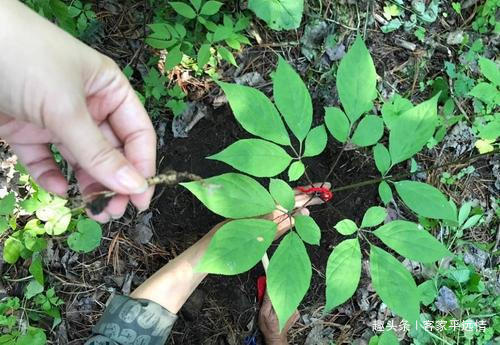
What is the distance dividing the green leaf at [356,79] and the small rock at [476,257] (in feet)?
4.17

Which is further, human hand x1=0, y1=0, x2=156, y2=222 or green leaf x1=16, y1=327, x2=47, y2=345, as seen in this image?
green leaf x1=16, y1=327, x2=47, y2=345

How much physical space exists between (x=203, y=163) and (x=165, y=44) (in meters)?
0.57

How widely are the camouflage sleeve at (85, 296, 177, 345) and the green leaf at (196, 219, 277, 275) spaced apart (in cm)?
64

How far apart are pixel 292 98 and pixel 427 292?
1331 millimetres

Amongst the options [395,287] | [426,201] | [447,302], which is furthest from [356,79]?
[447,302]

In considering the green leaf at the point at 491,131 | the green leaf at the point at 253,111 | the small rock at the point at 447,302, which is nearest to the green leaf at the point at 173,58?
the green leaf at the point at 253,111

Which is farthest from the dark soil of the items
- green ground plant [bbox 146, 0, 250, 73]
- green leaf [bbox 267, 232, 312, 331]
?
green leaf [bbox 267, 232, 312, 331]

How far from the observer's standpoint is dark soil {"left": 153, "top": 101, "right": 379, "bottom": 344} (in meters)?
2.18

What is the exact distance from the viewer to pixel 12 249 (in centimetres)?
205

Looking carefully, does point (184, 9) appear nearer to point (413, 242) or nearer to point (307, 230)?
point (307, 230)

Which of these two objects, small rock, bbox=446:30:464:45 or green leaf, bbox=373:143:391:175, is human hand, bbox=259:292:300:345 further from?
small rock, bbox=446:30:464:45

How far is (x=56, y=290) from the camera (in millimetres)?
2131

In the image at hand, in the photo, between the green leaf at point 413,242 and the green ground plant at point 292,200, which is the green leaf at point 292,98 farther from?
the green leaf at point 413,242

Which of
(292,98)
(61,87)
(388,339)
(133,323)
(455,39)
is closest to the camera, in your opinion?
(61,87)
